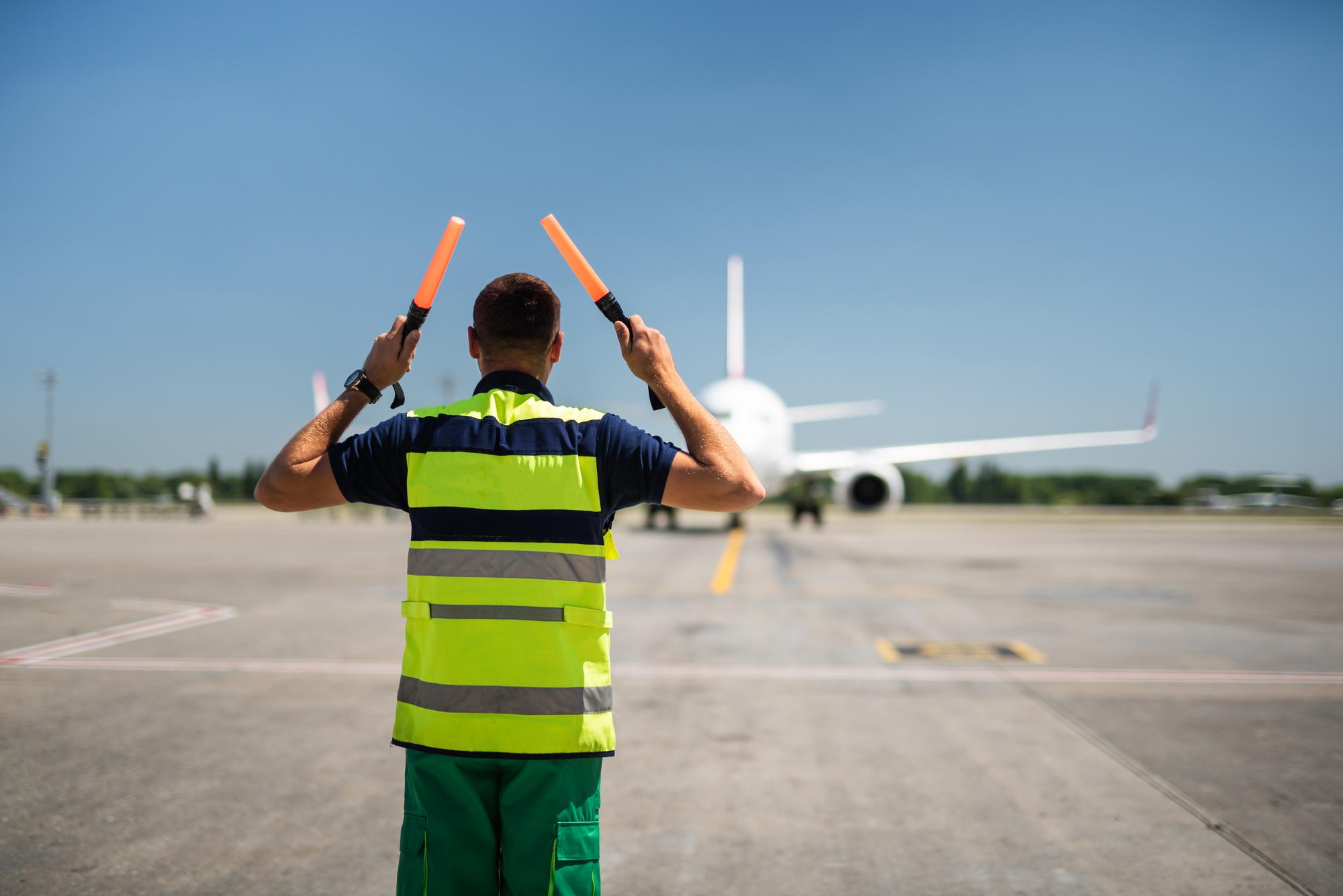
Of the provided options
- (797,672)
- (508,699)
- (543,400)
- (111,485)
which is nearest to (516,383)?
(543,400)

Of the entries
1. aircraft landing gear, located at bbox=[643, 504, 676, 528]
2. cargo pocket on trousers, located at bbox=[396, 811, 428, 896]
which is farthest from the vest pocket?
aircraft landing gear, located at bbox=[643, 504, 676, 528]

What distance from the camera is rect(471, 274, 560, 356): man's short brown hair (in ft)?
6.72

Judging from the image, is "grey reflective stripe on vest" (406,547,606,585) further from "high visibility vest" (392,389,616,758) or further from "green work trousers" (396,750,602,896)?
"green work trousers" (396,750,602,896)

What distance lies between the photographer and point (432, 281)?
2.04 metres

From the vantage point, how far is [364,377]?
2057 mm

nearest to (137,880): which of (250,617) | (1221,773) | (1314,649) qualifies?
(1221,773)

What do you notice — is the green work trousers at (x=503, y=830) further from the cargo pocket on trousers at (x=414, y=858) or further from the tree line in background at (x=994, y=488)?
the tree line in background at (x=994, y=488)

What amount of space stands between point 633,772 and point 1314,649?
23.8 ft

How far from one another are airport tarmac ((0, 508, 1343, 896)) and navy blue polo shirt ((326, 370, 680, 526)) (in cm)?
190

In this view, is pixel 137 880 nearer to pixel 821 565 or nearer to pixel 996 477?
pixel 821 565

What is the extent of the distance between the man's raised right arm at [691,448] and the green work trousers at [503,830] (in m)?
0.64

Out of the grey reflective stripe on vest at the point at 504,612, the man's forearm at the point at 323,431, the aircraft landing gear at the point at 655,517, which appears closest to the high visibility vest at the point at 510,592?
the grey reflective stripe on vest at the point at 504,612

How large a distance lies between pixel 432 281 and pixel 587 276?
361 mm

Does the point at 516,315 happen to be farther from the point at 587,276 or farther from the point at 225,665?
the point at 225,665
